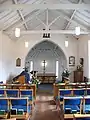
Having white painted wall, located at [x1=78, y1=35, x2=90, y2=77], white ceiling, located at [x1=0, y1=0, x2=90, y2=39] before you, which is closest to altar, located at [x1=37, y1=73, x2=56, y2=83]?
white painted wall, located at [x1=78, y1=35, x2=90, y2=77]

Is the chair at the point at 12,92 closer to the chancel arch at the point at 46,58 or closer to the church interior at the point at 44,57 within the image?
the church interior at the point at 44,57

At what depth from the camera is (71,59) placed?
18.3m

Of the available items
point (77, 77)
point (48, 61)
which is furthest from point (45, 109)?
point (48, 61)

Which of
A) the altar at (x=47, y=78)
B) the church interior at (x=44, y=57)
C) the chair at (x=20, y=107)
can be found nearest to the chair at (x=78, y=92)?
the church interior at (x=44, y=57)

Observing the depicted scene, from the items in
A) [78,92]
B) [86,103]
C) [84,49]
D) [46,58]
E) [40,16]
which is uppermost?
[40,16]

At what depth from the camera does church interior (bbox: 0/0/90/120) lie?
8.12m

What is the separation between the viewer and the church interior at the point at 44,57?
812 centimetres

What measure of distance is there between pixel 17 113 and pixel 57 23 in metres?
11.8

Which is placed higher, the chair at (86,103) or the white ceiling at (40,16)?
the white ceiling at (40,16)

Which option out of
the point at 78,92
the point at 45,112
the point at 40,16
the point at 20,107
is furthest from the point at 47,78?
the point at 20,107

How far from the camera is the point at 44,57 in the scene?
21.7 metres

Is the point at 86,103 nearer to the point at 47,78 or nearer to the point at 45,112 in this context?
the point at 45,112

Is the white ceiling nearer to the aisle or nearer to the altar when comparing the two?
the aisle

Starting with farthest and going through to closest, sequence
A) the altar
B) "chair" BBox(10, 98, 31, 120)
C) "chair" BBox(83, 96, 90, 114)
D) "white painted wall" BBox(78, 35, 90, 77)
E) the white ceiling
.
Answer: the altar < "white painted wall" BBox(78, 35, 90, 77) < the white ceiling < "chair" BBox(83, 96, 90, 114) < "chair" BBox(10, 98, 31, 120)
